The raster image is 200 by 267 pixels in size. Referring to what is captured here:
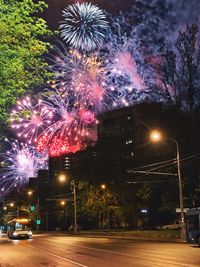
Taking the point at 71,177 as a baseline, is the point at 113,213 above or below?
below

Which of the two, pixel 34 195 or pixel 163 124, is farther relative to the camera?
pixel 34 195

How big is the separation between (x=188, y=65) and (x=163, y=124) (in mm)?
9819

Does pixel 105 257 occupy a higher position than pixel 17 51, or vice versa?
pixel 17 51

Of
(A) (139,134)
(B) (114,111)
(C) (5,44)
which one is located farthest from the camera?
(B) (114,111)

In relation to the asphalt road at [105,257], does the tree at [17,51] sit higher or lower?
higher

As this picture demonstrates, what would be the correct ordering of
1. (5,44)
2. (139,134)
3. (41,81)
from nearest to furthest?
(5,44) < (41,81) < (139,134)

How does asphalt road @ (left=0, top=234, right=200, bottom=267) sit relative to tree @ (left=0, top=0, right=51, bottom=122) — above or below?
below

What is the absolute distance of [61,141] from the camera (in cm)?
10244

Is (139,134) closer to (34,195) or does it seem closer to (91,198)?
(91,198)

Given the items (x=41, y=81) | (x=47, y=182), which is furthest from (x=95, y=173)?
(x=41, y=81)

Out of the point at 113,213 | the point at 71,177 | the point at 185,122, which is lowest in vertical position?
the point at 113,213

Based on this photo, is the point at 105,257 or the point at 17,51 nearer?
the point at 17,51

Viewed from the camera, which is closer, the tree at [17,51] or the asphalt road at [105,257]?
the tree at [17,51]

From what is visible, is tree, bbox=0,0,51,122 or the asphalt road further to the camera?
the asphalt road
